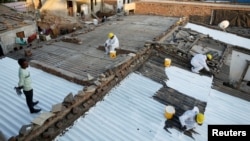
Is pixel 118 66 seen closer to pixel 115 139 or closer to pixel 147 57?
pixel 147 57

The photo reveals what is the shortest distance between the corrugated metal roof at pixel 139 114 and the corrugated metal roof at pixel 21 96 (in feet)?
4.52

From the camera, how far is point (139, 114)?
715cm

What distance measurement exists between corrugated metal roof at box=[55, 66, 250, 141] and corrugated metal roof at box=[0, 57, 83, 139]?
138cm

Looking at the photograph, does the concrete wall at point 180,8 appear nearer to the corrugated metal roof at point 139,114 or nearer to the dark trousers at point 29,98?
the corrugated metal roof at point 139,114

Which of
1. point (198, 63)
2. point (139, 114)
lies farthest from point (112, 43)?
point (139, 114)

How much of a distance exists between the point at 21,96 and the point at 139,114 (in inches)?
164

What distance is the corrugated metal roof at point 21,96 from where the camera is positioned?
641 cm

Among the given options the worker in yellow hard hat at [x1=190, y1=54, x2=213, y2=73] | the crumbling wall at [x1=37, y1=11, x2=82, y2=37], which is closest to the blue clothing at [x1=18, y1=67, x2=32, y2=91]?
the worker in yellow hard hat at [x1=190, y1=54, x2=213, y2=73]

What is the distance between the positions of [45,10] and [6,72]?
65.8 feet

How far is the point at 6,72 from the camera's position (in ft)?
30.7

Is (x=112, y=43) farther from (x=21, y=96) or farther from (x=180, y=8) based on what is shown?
(x=180, y=8)

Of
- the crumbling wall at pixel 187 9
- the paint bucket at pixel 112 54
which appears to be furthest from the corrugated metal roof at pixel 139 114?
the crumbling wall at pixel 187 9

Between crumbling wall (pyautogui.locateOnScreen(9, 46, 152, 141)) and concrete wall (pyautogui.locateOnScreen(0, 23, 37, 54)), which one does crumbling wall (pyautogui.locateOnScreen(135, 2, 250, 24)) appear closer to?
concrete wall (pyautogui.locateOnScreen(0, 23, 37, 54))

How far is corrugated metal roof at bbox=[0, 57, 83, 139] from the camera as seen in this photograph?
252 inches
